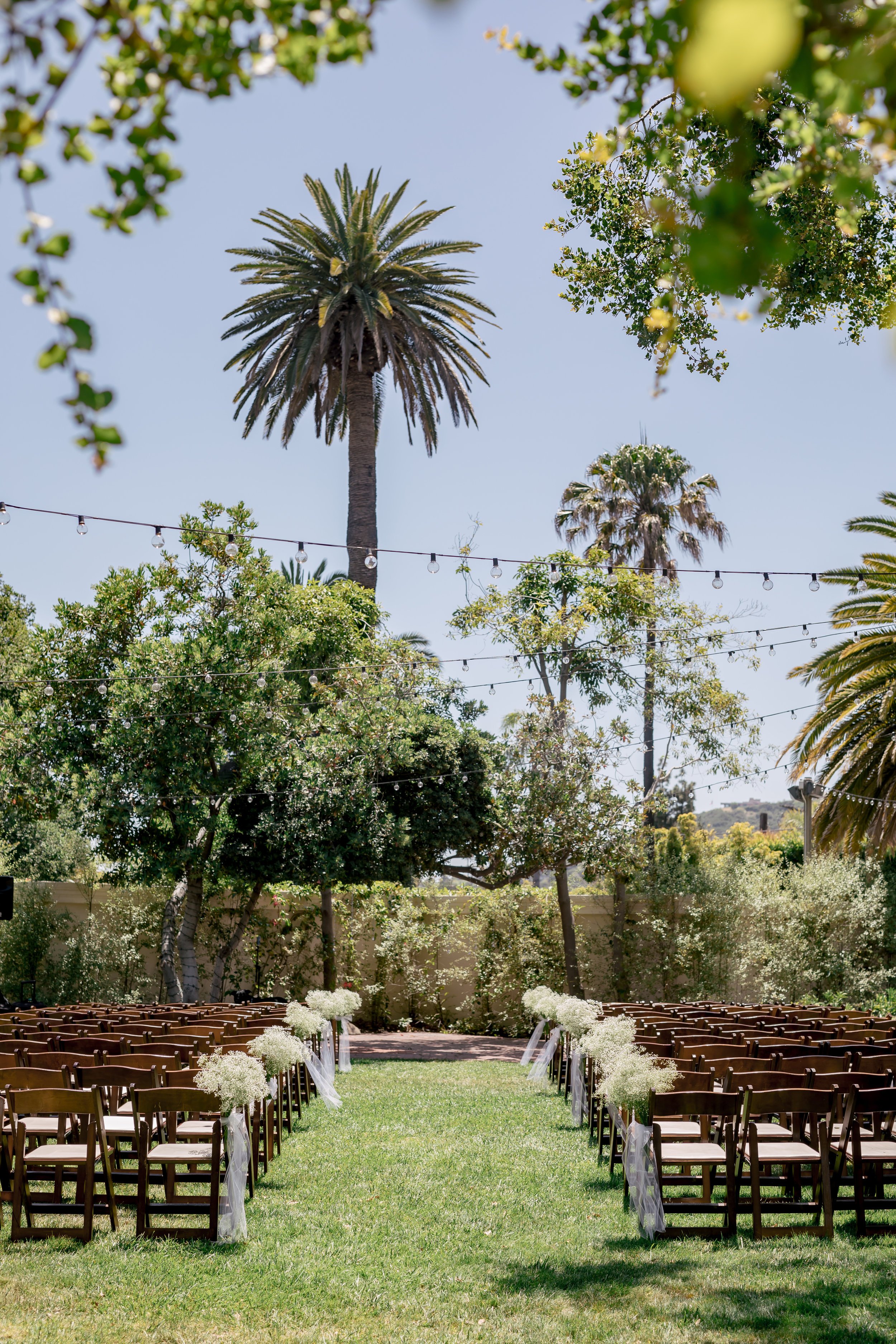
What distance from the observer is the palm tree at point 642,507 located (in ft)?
92.3

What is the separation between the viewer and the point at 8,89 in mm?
2230

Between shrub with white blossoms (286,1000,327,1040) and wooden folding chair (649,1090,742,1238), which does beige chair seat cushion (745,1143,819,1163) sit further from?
shrub with white blossoms (286,1000,327,1040)

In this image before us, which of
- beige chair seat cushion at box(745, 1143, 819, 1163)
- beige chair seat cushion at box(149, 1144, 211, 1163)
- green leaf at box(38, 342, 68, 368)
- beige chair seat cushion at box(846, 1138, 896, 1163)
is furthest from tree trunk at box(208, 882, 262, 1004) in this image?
green leaf at box(38, 342, 68, 368)

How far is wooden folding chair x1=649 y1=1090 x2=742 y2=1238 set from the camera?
6352 mm

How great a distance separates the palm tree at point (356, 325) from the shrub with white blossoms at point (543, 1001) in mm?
9485

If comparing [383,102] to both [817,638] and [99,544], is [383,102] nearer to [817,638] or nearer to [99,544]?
[99,544]

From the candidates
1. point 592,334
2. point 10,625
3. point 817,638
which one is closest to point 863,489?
point 817,638

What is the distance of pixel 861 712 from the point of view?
16.8 metres

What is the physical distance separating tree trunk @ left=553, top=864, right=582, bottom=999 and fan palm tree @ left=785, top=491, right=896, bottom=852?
4817 mm

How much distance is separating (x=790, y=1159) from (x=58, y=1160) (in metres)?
4.31

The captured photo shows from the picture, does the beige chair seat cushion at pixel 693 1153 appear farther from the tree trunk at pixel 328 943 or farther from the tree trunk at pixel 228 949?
the tree trunk at pixel 328 943

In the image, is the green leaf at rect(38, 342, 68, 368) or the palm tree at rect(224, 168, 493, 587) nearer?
the green leaf at rect(38, 342, 68, 368)

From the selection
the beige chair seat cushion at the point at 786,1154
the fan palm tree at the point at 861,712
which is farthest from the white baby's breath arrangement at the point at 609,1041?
the fan palm tree at the point at 861,712

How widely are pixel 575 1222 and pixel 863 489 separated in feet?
38.1
